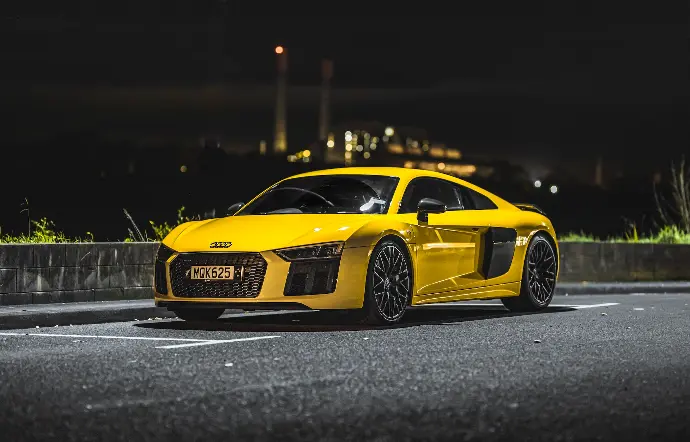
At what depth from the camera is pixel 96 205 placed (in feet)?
276

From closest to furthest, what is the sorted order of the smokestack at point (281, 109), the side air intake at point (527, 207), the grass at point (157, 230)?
the side air intake at point (527, 207), the grass at point (157, 230), the smokestack at point (281, 109)

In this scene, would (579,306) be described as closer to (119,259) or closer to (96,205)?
(119,259)

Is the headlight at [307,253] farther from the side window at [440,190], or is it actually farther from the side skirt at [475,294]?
the side window at [440,190]

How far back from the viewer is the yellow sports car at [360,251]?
10750mm

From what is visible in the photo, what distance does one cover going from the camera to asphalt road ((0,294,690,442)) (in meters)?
5.99

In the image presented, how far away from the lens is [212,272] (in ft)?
36.0

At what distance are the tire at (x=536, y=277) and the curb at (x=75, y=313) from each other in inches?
149

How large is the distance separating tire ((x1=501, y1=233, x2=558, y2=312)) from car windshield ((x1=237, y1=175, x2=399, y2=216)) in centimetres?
203

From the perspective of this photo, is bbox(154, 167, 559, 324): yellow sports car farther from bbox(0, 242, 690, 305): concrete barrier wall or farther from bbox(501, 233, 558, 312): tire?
bbox(0, 242, 690, 305): concrete barrier wall

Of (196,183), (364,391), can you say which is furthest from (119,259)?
A: (196,183)

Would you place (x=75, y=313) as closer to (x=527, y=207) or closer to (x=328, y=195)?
(x=328, y=195)

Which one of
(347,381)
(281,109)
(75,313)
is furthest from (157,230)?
(281,109)

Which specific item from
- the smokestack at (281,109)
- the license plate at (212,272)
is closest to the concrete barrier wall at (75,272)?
Result: the license plate at (212,272)

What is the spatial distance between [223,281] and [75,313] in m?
1.97
